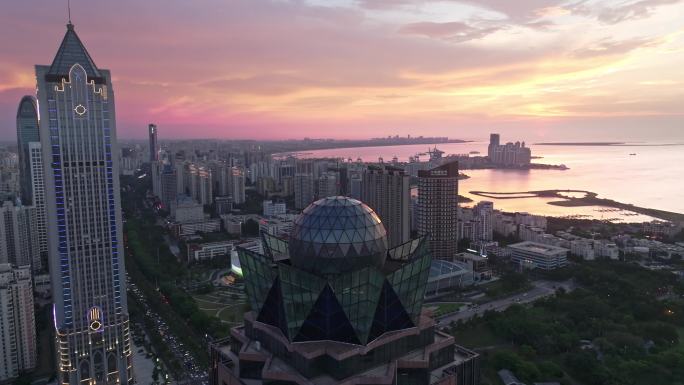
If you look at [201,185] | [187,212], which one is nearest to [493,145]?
[201,185]

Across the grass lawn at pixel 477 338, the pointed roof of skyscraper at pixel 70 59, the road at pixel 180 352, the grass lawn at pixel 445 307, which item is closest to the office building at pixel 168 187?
the road at pixel 180 352

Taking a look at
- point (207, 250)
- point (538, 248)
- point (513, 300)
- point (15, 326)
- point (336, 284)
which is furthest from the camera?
point (207, 250)

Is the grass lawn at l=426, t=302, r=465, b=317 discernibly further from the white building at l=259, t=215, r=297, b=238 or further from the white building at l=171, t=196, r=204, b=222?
the white building at l=171, t=196, r=204, b=222

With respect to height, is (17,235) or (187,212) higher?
(17,235)

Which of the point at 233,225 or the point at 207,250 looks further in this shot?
the point at 233,225

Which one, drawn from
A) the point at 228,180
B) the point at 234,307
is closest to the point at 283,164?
the point at 228,180

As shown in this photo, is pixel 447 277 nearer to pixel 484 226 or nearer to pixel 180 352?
pixel 484 226
